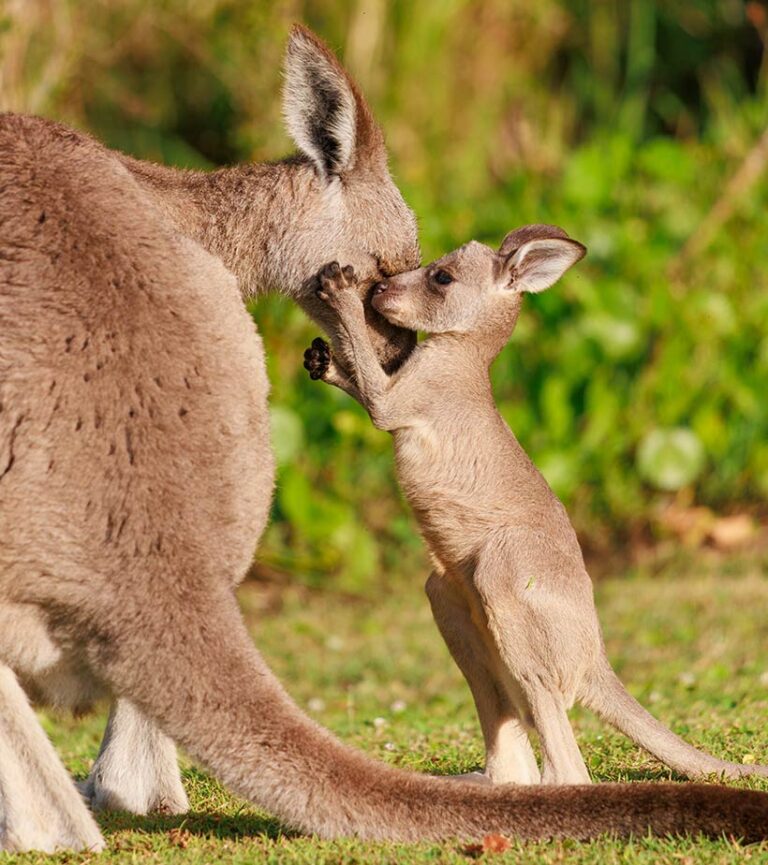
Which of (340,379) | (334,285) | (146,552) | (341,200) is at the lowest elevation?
(146,552)

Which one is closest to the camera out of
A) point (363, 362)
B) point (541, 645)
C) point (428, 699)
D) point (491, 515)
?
point (541, 645)

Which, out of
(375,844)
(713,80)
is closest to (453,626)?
(375,844)

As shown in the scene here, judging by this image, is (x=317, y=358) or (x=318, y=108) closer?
(x=317, y=358)

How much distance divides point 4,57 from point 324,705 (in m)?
4.07

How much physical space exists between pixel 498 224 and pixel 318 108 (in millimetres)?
5076

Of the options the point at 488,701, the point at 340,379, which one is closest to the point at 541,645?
the point at 488,701

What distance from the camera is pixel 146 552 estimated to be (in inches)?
155

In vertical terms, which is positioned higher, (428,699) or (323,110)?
(323,110)

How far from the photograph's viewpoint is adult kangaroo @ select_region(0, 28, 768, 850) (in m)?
3.89

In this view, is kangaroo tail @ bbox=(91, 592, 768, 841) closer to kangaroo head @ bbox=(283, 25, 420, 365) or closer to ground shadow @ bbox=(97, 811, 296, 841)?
ground shadow @ bbox=(97, 811, 296, 841)

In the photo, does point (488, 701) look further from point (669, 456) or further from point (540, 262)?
point (669, 456)

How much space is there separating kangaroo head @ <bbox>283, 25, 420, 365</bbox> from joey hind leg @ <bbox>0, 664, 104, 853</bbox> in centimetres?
188

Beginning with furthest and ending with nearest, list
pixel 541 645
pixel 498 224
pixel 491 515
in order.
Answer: pixel 498 224 < pixel 491 515 < pixel 541 645

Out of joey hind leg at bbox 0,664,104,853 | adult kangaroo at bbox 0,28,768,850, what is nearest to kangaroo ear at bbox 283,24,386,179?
adult kangaroo at bbox 0,28,768,850
